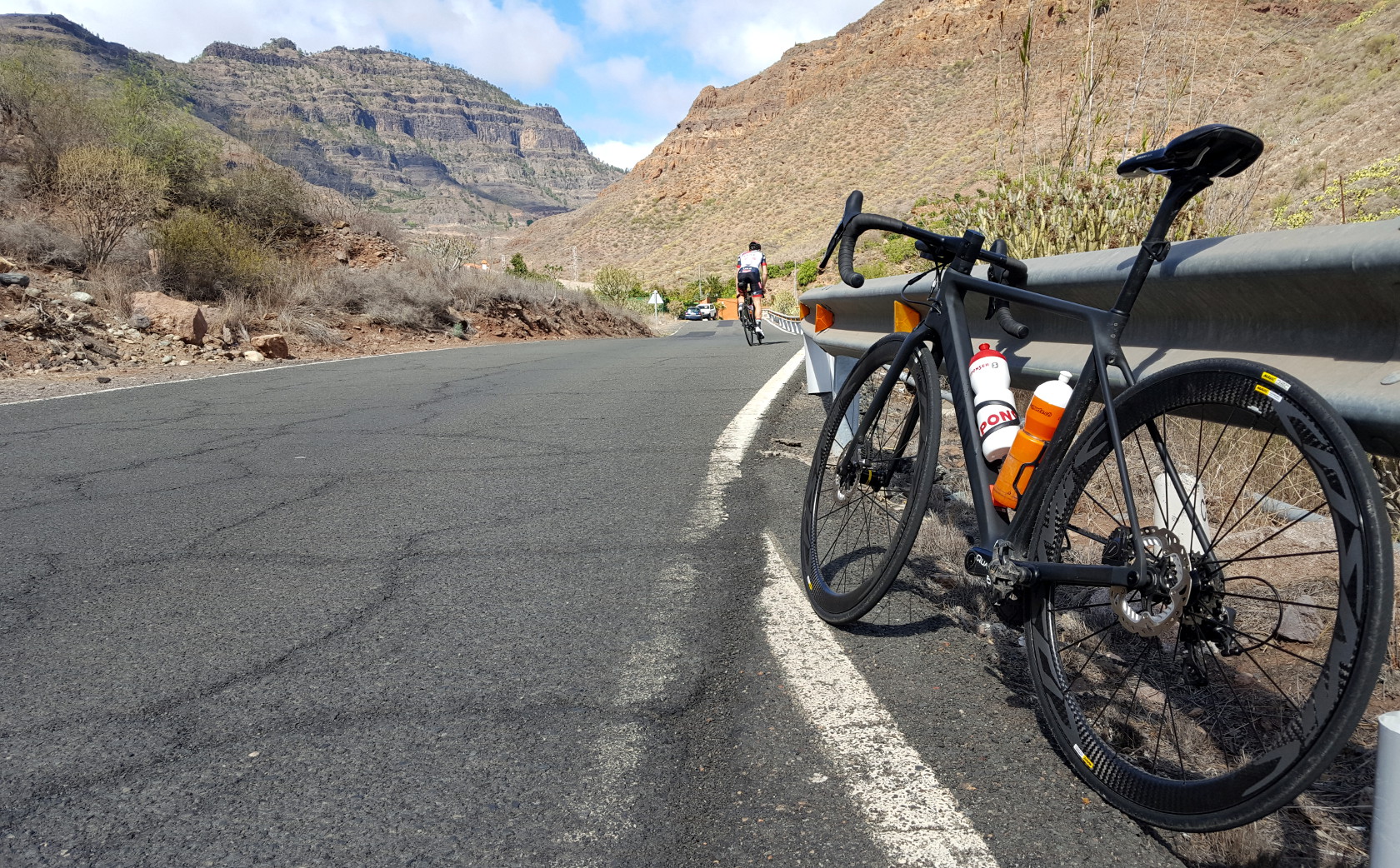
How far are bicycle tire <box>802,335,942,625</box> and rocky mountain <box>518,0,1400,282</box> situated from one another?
2.65 m

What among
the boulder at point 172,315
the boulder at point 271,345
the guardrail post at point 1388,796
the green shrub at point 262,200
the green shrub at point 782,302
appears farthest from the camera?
the green shrub at point 782,302

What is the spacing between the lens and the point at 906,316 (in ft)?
11.3

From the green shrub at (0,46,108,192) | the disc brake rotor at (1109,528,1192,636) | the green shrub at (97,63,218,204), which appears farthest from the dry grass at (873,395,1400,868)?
the green shrub at (97,63,218,204)

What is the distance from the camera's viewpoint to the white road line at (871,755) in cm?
172

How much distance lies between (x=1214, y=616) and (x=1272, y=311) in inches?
28.4

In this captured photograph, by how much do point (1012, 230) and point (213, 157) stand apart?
74.7 ft

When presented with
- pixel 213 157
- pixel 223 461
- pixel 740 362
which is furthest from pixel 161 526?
pixel 213 157

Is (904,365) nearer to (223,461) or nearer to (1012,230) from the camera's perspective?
(1012,230)

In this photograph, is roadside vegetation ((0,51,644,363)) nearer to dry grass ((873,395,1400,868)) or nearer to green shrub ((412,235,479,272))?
green shrub ((412,235,479,272))

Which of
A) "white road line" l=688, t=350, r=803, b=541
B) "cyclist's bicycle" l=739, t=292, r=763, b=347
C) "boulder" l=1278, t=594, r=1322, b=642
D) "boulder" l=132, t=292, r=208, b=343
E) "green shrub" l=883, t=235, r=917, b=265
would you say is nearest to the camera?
"boulder" l=1278, t=594, r=1322, b=642

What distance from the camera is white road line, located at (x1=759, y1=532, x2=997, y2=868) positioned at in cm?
172

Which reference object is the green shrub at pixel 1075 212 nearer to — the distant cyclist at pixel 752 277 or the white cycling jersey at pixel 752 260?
the distant cyclist at pixel 752 277

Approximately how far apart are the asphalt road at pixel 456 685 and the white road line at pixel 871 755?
0.10 feet

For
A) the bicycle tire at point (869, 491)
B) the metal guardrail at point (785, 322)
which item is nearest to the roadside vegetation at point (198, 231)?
the metal guardrail at point (785, 322)
